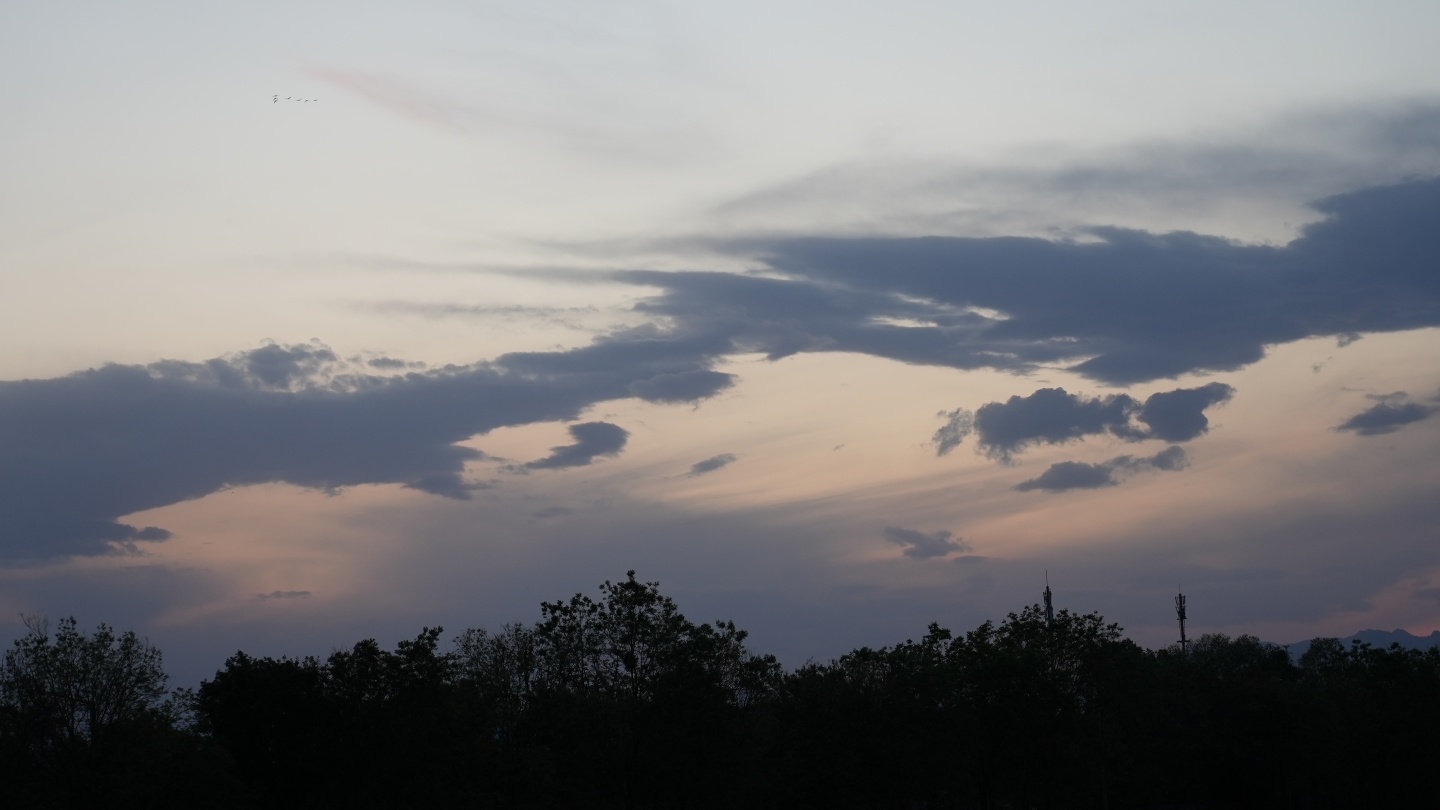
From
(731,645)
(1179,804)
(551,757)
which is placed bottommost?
(1179,804)

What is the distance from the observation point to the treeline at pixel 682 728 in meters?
66.9

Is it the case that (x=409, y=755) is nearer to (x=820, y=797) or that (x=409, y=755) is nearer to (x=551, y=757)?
(x=551, y=757)

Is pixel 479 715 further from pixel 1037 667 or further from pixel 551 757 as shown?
pixel 1037 667

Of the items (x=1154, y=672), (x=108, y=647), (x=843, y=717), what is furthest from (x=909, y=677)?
(x=108, y=647)

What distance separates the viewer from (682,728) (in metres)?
81.2

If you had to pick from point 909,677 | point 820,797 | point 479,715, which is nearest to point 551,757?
point 479,715

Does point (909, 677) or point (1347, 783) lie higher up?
point (909, 677)

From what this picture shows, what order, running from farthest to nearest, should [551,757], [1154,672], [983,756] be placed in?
1. [1154,672]
2. [983,756]
3. [551,757]

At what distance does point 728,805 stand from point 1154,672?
5086 centimetres

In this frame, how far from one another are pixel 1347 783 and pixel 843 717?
6231 cm

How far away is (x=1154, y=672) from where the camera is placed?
379 ft

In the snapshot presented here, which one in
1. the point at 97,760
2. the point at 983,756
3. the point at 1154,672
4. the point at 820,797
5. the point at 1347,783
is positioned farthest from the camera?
the point at 1347,783

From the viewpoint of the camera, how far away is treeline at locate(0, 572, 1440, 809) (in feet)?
220

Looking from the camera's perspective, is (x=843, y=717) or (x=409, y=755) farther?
(x=843, y=717)
